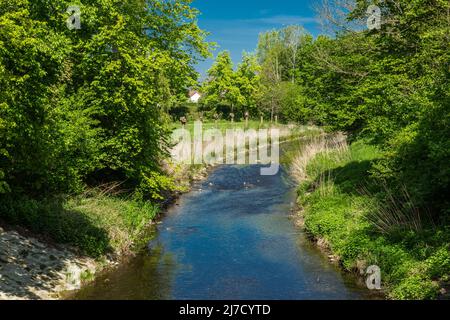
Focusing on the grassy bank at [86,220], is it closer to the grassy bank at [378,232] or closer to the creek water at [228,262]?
the creek water at [228,262]

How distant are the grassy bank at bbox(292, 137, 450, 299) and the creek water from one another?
79 cm

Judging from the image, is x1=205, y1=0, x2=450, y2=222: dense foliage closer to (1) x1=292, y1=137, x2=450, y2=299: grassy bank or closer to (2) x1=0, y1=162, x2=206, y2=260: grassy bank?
(1) x1=292, y1=137, x2=450, y2=299: grassy bank

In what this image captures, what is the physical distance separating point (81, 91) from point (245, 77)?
→ 180ft

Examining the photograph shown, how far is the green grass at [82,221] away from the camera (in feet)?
52.5

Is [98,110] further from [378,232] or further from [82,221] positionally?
[378,232]

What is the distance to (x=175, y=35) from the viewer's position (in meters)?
30.0

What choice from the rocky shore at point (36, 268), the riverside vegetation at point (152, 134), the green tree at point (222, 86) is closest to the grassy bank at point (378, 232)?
the riverside vegetation at point (152, 134)

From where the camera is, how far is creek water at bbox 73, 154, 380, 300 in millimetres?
13805

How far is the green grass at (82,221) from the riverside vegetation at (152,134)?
50mm

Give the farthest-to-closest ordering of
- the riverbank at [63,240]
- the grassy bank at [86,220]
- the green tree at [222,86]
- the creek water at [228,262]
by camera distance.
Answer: the green tree at [222,86] → the grassy bank at [86,220] → the creek water at [228,262] → the riverbank at [63,240]

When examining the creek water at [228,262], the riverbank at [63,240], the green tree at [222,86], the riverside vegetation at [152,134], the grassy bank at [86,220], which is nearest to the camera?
the riverside vegetation at [152,134]

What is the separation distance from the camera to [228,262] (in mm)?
16469
